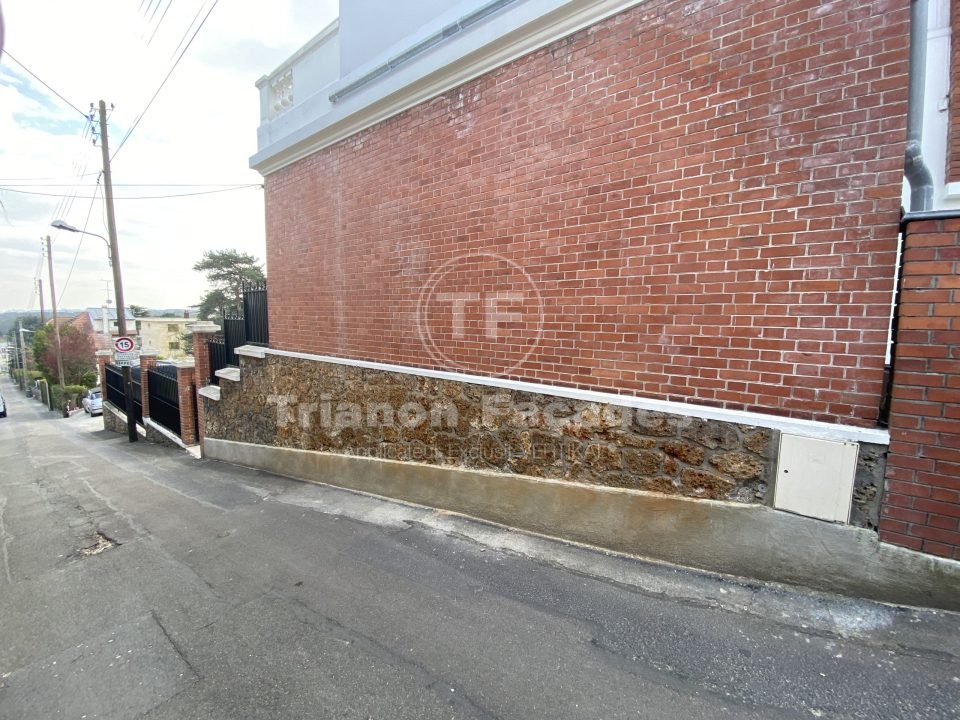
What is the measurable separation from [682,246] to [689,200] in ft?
1.03

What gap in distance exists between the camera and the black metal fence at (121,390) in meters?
13.3

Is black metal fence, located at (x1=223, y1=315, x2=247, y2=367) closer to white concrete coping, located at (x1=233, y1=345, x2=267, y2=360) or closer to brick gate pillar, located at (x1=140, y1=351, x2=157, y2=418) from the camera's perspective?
white concrete coping, located at (x1=233, y1=345, x2=267, y2=360)

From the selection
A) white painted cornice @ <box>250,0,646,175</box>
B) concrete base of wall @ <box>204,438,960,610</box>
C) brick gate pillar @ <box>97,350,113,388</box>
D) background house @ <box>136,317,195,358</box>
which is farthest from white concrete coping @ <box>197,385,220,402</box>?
background house @ <box>136,317,195,358</box>

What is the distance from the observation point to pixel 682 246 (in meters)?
2.91

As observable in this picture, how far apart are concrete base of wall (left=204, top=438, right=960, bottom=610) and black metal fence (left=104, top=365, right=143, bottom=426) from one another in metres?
13.3

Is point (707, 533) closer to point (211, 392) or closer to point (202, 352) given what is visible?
point (211, 392)

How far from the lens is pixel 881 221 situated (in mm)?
2359

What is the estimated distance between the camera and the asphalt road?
1995mm

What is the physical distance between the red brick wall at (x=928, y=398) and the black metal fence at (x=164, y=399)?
12693mm

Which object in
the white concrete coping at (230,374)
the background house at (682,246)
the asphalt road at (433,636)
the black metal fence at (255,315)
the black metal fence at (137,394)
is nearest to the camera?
the asphalt road at (433,636)

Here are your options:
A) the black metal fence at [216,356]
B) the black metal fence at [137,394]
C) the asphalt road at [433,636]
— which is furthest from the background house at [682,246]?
the black metal fence at [137,394]

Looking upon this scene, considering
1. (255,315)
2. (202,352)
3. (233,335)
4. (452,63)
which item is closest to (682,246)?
(452,63)

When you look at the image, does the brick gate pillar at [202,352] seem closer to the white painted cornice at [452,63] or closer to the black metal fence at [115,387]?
the white painted cornice at [452,63]

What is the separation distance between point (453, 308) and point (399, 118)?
2.34 meters
